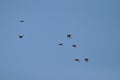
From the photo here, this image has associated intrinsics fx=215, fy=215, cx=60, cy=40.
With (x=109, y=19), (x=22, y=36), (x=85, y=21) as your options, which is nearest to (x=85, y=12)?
(x=85, y=21)

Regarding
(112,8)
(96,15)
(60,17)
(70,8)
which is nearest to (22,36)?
(60,17)

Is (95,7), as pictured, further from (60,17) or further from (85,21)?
(60,17)

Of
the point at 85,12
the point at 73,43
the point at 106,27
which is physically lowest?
the point at 73,43

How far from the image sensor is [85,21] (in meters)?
3.74

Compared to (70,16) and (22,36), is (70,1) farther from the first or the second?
(22,36)

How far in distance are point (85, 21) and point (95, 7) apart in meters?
0.30

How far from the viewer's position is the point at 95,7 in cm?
375

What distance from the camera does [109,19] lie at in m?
3.70

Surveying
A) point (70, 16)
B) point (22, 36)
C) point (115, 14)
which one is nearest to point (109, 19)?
point (115, 14)

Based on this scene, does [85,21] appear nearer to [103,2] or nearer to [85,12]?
[85,12]

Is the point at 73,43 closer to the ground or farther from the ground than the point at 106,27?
closer to the ground

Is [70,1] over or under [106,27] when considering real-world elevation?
over

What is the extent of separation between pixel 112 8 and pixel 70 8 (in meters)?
0.73

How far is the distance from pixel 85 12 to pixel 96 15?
7.8 inches
